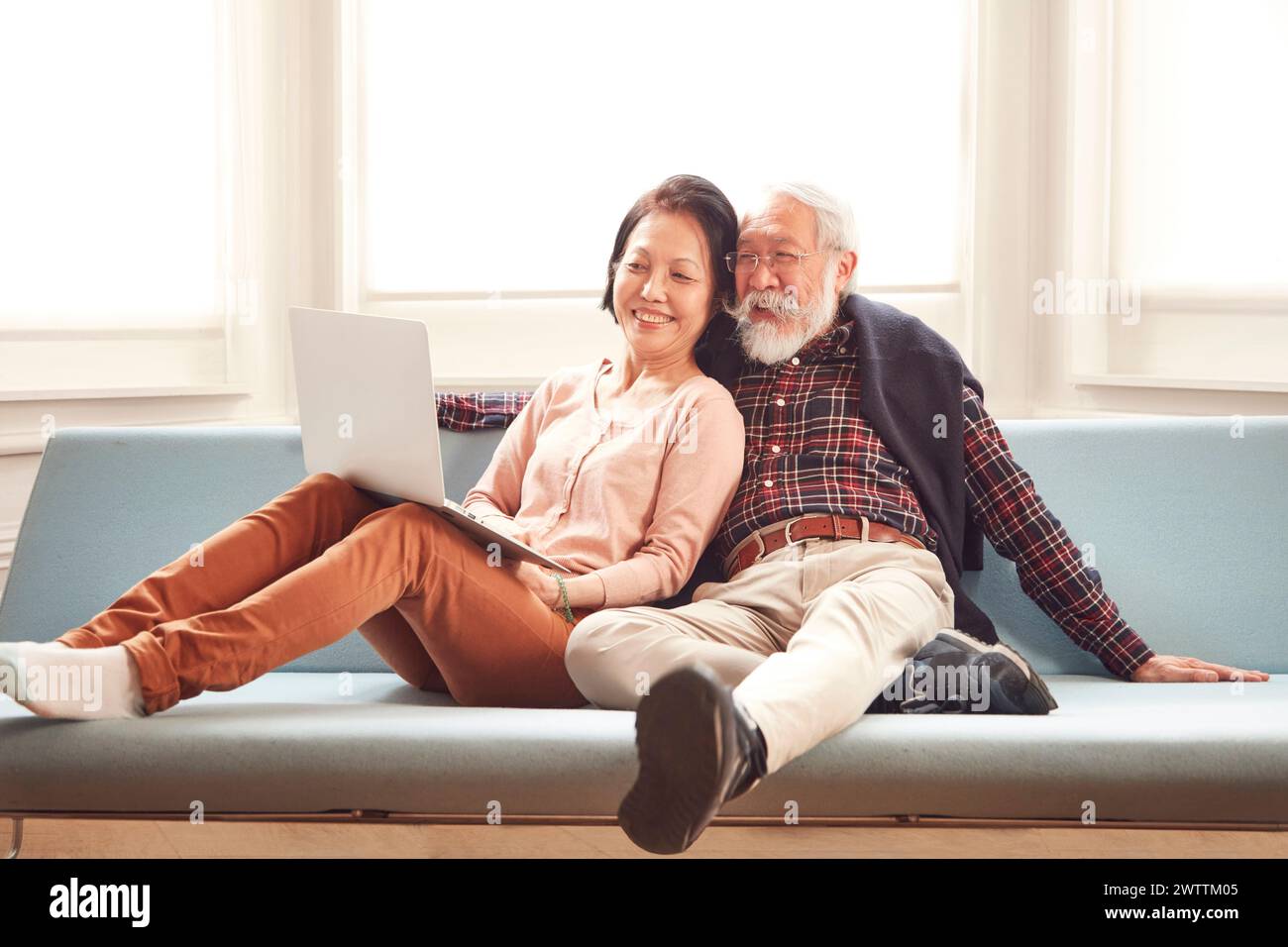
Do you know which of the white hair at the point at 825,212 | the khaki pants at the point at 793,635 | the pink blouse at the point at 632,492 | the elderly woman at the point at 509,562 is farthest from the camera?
the white hair at the point at 825,212

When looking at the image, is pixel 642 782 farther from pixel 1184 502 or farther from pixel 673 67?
pixel 673 67

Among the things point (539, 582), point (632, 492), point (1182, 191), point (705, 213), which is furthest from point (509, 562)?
point (1182, 191)

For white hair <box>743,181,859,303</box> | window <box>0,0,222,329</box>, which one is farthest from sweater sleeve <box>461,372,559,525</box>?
window <box>0,0,222,329</box>

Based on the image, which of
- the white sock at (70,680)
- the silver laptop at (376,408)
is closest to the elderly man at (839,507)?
the silver laptop at (376,408)

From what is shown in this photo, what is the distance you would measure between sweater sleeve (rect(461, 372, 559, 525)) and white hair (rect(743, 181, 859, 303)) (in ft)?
1.76

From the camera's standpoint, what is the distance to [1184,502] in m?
2.22

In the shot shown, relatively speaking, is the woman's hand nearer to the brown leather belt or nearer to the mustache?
the brown leather belt

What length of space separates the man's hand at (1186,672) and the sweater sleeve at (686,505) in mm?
741

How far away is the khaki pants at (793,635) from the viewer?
1.50 m

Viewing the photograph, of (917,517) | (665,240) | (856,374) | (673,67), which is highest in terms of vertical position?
(673,67)

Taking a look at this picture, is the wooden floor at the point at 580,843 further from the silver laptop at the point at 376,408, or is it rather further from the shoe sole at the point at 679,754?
the shoe sole at the point at 679,754

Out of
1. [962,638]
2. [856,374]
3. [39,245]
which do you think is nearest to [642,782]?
[962,638]

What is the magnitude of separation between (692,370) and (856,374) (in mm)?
287
